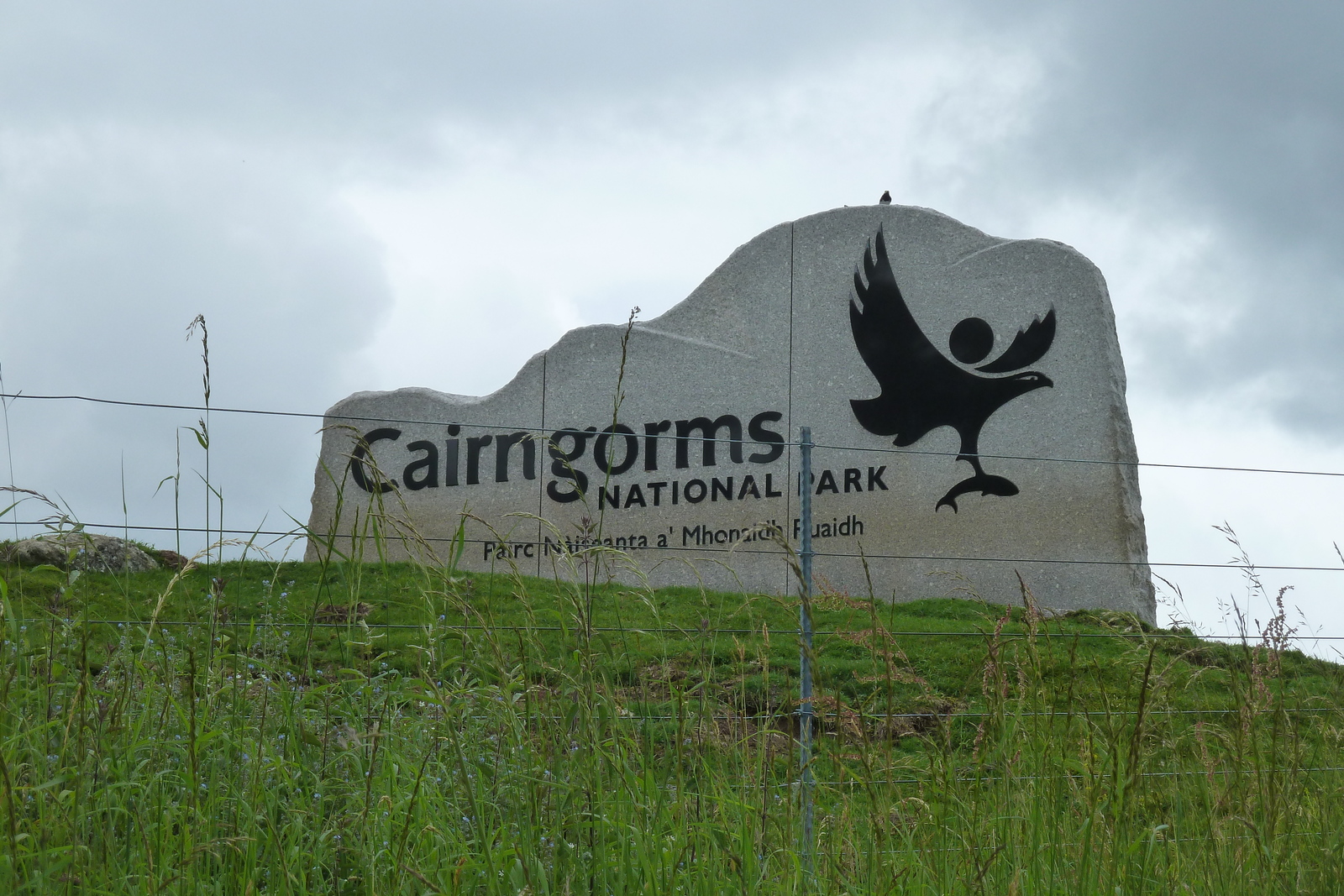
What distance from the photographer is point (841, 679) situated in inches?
224

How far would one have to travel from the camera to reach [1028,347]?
904 cm

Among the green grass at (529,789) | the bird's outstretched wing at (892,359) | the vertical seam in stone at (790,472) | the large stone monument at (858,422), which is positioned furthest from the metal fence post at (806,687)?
the bird's outstretched wing at (892,359)

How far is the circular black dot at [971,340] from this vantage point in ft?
30.3

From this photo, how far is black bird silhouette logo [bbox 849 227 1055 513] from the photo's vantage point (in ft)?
29.6

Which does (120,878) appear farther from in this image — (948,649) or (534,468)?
(534,468)

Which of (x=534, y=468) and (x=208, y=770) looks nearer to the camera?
(x=208, y=770)

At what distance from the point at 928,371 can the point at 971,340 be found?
0.47 m

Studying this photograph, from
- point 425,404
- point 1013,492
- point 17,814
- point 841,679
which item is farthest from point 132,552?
point 17,814

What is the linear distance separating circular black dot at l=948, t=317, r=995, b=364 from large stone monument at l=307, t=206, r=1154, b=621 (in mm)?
17

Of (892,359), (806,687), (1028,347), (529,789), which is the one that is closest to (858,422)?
(892,359)

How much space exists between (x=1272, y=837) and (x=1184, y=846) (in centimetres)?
36

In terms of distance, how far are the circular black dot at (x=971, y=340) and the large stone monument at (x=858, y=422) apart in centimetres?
2

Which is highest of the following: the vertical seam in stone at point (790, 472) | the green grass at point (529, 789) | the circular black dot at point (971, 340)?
the circular black dot at point (971, 340)

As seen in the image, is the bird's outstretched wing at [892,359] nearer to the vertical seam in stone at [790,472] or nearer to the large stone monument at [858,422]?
the large stone monument at [858,422]
